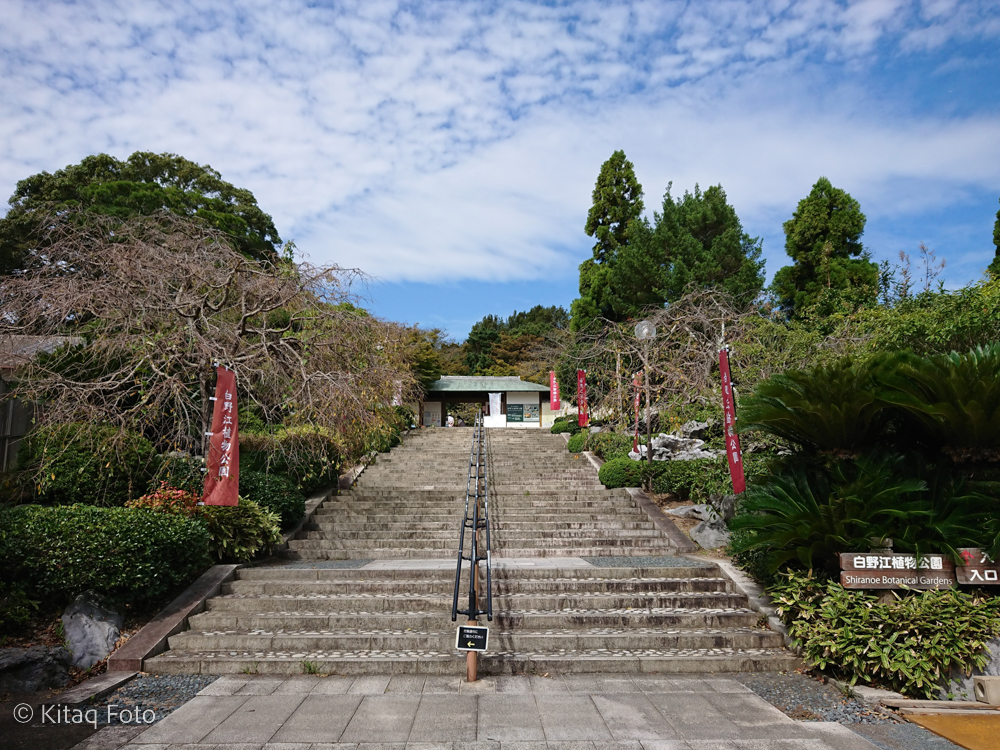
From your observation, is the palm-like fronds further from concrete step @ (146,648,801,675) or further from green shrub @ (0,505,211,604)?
green shrub @ (0,505,211,604)

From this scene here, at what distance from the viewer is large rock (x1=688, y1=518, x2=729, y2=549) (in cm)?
972

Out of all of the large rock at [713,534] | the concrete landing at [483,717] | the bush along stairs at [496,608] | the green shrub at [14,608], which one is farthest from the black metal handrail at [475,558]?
the green shrub at [14,608]

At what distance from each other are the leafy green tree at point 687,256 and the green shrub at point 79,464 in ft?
52.6

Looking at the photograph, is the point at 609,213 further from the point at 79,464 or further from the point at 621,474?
the point at 79,464

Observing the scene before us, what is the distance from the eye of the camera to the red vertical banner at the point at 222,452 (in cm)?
732

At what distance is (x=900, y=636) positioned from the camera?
5.37m

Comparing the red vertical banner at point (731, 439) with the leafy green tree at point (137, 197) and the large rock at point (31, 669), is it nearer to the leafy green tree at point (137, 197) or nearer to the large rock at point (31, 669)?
the large rock at point (31, 669)

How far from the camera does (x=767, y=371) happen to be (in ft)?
37.1

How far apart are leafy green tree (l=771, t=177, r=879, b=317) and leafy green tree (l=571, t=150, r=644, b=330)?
739 centimetres

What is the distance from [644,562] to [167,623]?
6.32 meters

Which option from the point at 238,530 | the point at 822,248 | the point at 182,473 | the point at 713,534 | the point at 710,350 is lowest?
the point at 713,534

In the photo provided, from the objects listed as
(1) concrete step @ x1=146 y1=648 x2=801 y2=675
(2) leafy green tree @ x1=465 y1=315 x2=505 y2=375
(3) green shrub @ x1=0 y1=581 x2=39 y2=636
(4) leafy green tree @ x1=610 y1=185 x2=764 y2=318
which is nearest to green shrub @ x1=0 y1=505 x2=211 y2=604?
(3) green shrub @ x1=0 y1=581 x2=39 y2=636

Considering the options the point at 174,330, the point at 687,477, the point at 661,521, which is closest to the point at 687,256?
the point at 687,477

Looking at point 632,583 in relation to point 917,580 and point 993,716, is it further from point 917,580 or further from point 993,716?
point 993,716
